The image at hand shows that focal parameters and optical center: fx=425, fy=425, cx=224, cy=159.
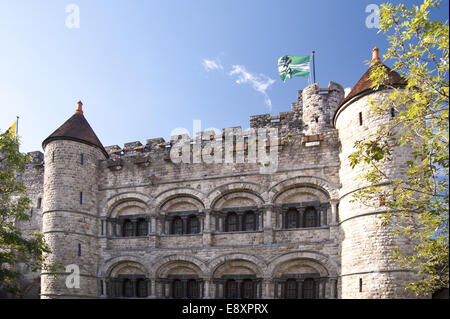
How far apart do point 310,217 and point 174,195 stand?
6.23m

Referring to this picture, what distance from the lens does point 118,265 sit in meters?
19.8

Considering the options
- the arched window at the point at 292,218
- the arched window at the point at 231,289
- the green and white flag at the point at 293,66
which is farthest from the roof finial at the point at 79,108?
the arched window at the point at 292,218

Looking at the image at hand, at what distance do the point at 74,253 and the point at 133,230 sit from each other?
2781mm

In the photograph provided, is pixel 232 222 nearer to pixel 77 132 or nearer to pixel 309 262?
pixel 309 262

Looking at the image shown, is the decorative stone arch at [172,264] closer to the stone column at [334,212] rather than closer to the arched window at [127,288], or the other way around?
the arched window at [127,288]

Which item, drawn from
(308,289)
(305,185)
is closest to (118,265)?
(308,289)

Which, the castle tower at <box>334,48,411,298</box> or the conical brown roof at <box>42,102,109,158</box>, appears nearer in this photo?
the castle tower at <box>334,48,411,298</box>

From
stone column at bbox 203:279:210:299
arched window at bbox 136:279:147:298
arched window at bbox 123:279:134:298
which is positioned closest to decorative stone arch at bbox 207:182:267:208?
stone column at bbox 203:279:210:299

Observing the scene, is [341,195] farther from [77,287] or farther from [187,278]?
[77,287]

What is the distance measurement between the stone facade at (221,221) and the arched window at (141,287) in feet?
0.18

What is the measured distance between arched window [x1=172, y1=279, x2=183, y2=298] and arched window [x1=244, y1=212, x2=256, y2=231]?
3.88 m

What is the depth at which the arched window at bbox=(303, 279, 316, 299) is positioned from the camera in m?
17.0

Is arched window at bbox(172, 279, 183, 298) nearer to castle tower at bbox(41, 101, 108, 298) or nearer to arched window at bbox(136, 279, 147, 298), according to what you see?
arched window at bbox(136, 279, 147, 298)
